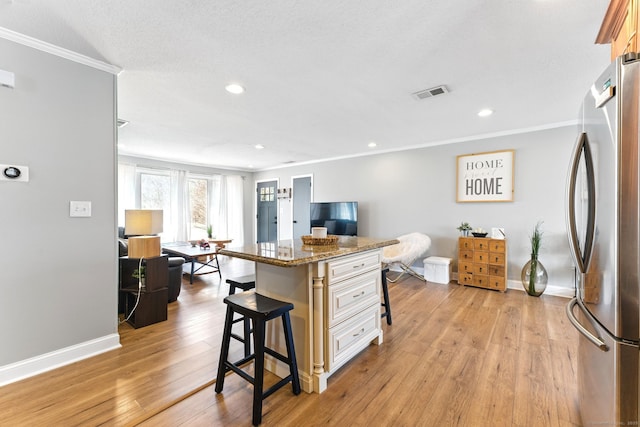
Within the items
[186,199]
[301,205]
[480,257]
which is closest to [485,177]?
[480,257]

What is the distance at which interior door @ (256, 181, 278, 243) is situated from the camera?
25.0 feet

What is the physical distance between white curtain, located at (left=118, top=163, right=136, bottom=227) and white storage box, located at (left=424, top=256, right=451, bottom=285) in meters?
5.93

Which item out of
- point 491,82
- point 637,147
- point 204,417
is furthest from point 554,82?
point 204,417

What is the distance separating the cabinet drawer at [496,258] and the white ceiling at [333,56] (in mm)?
1867

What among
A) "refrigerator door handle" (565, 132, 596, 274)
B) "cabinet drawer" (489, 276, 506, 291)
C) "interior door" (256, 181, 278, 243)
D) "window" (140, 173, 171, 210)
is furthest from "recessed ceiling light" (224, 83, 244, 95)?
"interior door" (256, 181, 278, 243)

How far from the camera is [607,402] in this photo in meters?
1.07

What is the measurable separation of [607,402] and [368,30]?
87.6 inches

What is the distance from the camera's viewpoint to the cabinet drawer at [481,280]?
13.4ft

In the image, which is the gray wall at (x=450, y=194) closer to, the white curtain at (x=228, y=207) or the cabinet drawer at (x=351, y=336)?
the white curtain at (x=228, y=207)

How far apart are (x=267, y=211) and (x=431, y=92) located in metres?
5.84

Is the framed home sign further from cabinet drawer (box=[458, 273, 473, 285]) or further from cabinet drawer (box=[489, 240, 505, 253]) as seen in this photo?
cabinet drawer (box=[458, 273, 473, 285])

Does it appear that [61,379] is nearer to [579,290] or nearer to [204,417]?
[204,417]

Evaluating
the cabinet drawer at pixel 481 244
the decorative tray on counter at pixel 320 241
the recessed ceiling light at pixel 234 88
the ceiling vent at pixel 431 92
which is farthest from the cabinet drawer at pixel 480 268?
the recessed ceiling light at pixel 234 88

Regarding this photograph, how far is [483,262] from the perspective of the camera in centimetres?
411
